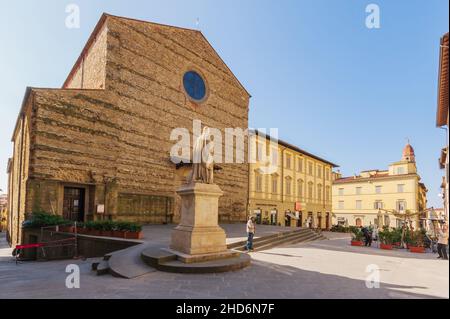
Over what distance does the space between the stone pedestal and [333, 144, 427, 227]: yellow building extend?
39.5 meters

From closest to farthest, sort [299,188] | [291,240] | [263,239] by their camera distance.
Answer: [263,239], [291,240], [299,188]

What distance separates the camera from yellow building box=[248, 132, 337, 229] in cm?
2945

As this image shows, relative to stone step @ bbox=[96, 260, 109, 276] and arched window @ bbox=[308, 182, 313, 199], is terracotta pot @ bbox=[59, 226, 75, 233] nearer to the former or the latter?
stone step @ bbox=[96, 260, 109, 276]

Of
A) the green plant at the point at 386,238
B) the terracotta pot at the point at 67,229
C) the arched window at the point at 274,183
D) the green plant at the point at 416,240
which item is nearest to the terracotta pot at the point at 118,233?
the terracotta pot at the point at 67,229

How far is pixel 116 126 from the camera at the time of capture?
18.3 meters

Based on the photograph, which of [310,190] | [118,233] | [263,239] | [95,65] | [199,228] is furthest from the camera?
[310,190]

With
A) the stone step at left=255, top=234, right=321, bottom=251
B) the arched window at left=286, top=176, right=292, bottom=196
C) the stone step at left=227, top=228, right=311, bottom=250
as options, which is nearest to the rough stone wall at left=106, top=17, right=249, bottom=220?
the stone step at left=255, top=234, right=321, bottom=251

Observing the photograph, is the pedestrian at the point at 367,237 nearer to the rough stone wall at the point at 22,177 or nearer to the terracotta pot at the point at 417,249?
the terracotta pot at the point at 417,249

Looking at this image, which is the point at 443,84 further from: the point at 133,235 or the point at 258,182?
the point at 258,182

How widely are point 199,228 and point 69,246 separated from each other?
7.42 meters

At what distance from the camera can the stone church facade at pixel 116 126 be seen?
50.7 feet

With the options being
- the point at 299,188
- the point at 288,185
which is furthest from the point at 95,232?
the point at 299,188

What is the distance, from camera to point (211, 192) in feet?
29.3
